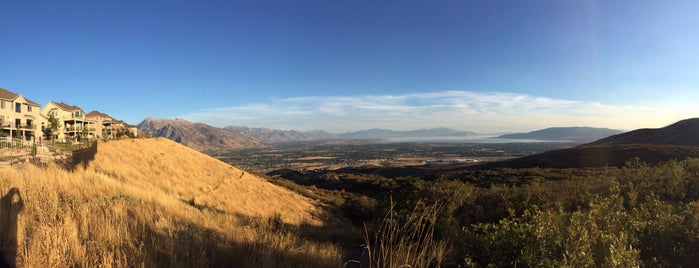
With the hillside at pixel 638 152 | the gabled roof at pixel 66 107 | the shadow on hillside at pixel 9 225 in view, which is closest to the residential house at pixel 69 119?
the gabled roof at pixel 66 107

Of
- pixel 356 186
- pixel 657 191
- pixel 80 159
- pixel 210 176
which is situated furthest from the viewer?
pixel 356 186

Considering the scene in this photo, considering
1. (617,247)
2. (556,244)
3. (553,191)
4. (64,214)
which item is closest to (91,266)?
(64,214)

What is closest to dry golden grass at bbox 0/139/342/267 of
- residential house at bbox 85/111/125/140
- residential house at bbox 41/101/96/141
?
residential house at bbox 41/101/96/141

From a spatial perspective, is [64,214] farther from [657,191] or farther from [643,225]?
[657,191]

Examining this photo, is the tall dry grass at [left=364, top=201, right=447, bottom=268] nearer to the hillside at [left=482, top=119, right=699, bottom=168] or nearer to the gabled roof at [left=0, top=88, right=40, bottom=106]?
the hillside at [left=482, top=119, right=699, bottom=168]

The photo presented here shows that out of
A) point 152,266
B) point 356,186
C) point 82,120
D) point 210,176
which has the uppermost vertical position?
point 82,120

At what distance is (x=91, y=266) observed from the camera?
10.2ft

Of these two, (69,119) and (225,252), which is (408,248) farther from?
(69,119)

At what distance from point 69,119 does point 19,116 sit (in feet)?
48.2

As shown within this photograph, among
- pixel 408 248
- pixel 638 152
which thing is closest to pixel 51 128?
pixel 408 248

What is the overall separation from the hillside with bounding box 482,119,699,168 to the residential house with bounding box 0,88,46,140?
243 feet

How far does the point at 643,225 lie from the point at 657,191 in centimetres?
823

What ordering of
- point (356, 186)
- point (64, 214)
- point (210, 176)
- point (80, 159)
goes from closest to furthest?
point (64, 214) < point (80, 159) < point (210, 176) < point (356, 186)

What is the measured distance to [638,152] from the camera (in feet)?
140
